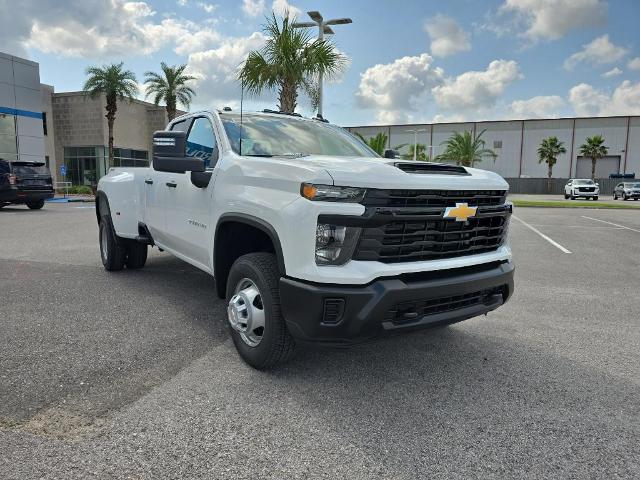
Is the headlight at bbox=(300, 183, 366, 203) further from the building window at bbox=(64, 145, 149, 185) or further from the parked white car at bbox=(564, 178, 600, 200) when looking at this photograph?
the parked white car at bbox=(564, 178, 600, 200)

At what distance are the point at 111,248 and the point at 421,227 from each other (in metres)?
4.84

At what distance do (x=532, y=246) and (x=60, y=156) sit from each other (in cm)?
4134

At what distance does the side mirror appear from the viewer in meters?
3.80

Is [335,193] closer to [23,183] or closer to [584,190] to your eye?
[23,183]

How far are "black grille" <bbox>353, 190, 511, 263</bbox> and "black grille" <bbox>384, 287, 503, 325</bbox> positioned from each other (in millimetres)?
269

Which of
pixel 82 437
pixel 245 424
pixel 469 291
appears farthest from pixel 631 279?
pixel 82 437

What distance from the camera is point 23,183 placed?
58.2 feet

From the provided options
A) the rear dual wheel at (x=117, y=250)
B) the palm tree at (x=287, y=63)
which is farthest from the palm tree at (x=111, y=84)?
the rear dual wheel at (x=117, y=250)

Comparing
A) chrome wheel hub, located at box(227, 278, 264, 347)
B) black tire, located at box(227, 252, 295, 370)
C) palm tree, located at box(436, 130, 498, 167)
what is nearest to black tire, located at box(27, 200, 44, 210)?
chrome wheel hub, located at box(227, 278, 264, 347)

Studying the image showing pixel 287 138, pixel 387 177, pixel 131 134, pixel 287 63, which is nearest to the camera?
pixel 387 177

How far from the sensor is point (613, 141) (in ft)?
226

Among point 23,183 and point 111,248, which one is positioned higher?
point 23,183

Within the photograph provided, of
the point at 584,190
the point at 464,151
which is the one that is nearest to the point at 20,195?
the point at 584,190

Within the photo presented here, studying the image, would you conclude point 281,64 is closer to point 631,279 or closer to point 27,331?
point 631,279
